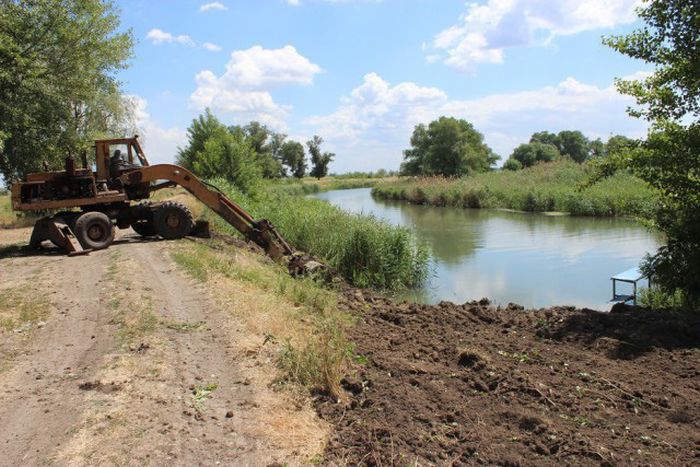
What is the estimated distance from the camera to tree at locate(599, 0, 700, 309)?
951 cm

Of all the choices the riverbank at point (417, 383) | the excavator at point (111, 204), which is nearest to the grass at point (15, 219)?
the excavator at point (111, 204)

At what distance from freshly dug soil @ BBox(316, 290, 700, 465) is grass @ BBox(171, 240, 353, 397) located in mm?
279

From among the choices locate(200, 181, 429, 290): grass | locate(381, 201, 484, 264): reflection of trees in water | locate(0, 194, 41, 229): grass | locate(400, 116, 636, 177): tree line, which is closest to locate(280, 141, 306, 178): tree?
locate(400, 116, 636, 177): tree line

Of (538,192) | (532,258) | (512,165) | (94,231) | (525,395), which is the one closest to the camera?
(525,395)

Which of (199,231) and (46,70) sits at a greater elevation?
(46,70)

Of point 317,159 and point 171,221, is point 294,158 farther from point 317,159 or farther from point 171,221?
point 171,221

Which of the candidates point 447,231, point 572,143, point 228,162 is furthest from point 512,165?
point 228,162

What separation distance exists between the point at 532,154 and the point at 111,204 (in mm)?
79620

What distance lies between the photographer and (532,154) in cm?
8512

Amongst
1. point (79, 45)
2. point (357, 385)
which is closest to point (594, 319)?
point (357, 385)

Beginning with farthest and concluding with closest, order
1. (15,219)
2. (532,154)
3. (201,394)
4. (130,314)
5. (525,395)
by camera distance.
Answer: (532,154), (15,219), (130,314), (525,395), (201,394)

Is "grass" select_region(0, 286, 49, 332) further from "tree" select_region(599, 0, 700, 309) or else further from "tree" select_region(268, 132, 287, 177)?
"tree" select_region(268, 132, 287, 177)

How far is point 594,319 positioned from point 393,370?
4117 millimetres

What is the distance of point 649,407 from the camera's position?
5.27 metres
